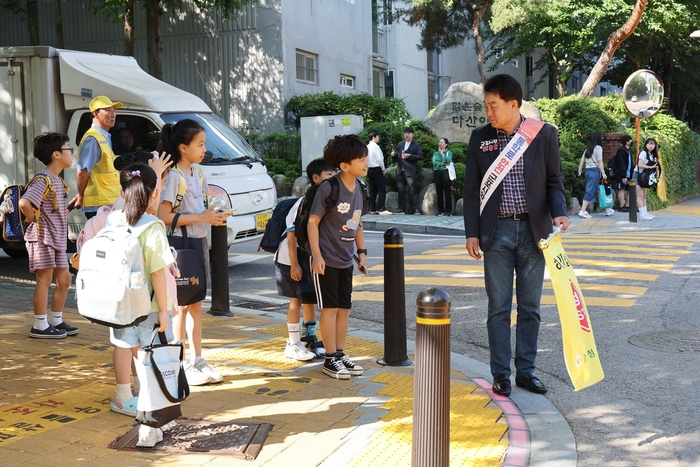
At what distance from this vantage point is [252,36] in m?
25.8

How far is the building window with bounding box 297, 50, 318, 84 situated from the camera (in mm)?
26672

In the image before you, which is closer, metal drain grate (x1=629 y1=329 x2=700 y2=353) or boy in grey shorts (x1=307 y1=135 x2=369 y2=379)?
boy in grey shorts (x1=307 y1=135 x2=369 y2=379)

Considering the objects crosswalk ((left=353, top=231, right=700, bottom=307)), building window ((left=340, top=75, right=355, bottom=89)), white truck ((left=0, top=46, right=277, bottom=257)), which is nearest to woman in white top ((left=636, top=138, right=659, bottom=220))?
crosswalk ((left=353, top=231, right=700, bottom=307))

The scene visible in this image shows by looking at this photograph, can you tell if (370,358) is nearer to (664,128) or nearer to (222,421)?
(222,421)

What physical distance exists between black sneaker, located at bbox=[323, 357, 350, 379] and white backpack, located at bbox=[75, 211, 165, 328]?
1.83m

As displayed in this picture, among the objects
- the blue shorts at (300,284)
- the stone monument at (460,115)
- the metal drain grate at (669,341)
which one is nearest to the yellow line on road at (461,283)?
the metal drain grate at (669,341)

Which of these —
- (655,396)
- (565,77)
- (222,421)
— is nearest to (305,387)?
(222,421)

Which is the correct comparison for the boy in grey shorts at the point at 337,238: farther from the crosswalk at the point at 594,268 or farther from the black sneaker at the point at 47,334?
the crosswalk at the point at 594,268

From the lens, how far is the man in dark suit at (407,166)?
727 inches

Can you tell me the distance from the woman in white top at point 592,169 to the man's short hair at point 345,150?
45.2 ft

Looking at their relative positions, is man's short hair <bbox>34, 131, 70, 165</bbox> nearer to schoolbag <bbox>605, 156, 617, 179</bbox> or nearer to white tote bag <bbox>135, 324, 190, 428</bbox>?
white tote bag <bbox>135, 324, 190, 428</bbox>

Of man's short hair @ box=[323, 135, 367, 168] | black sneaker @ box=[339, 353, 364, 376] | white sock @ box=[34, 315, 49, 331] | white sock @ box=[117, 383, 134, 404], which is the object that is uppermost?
man's short hair @ box=[323, 135, 367, 168]

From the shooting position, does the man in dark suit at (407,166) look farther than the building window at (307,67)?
No

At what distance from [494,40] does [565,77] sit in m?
3.85
